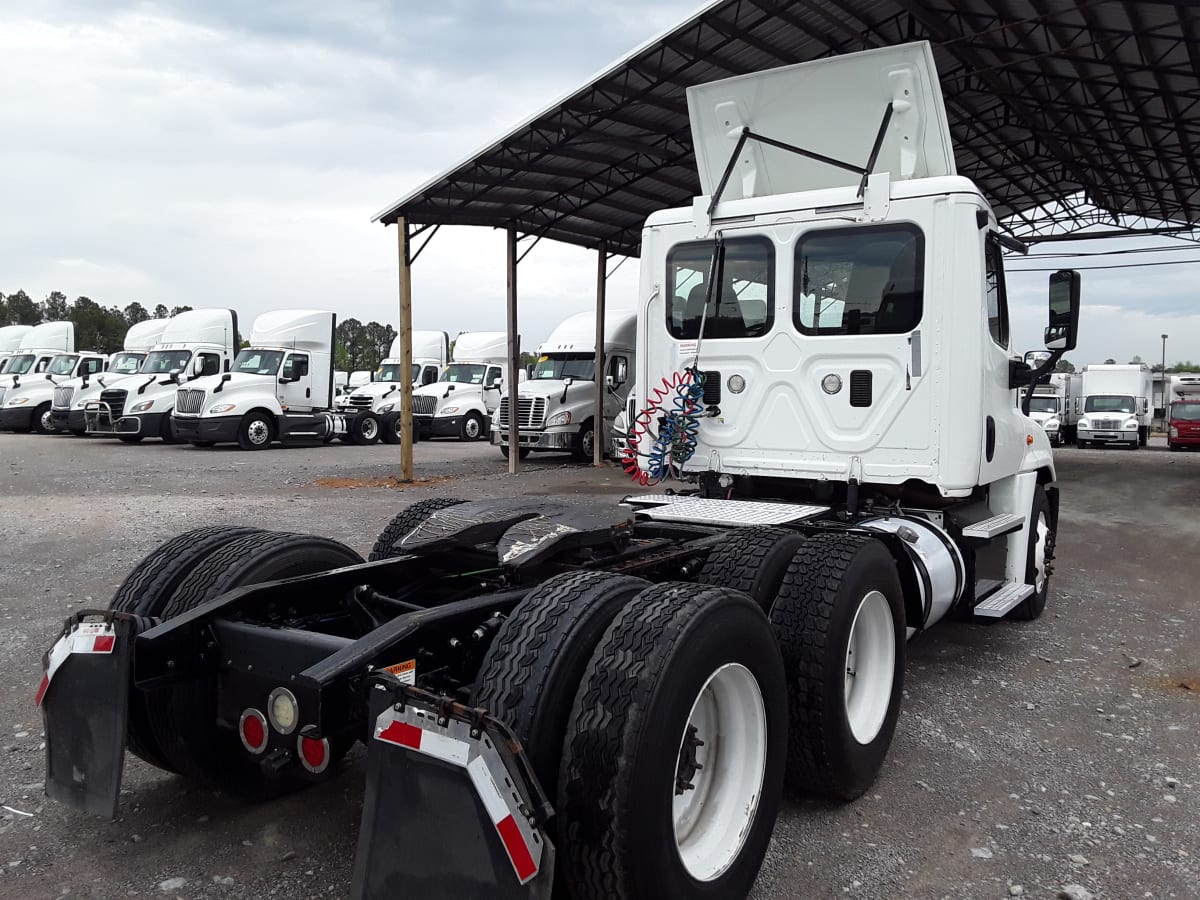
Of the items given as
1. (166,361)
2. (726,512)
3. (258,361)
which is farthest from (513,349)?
(726,512)

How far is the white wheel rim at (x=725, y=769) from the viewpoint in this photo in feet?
9.14

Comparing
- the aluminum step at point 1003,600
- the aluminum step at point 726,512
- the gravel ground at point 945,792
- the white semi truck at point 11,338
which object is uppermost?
the white semi truck at point 11,338

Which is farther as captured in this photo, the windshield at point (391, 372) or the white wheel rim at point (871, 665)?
the windshield at point (391, 372)

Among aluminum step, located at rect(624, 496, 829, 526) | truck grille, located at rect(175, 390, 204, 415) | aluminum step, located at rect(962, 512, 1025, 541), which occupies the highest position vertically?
truck grille, located at rect(175, 390, 204, 415)

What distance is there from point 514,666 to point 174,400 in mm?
21716

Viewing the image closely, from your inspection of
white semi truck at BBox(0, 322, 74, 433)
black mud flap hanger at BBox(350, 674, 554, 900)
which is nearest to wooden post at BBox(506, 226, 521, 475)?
black mud flap hanger at BBox(350, 674, 554, 900)

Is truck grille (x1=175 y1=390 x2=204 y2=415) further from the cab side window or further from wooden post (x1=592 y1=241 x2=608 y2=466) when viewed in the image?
the cab side window

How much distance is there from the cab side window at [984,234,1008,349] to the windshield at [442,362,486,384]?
21862 millimetres

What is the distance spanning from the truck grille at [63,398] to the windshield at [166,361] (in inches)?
130

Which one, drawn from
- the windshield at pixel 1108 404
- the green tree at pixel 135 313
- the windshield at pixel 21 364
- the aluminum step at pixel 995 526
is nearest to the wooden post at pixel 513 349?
the aluminum step at pixel 995 526

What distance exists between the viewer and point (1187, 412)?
30.8m

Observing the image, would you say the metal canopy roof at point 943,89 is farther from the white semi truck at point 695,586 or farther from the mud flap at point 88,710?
the mud flap at point 88,710

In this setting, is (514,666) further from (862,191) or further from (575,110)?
(575,110)

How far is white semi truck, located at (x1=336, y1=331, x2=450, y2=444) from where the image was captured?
25.9 m
